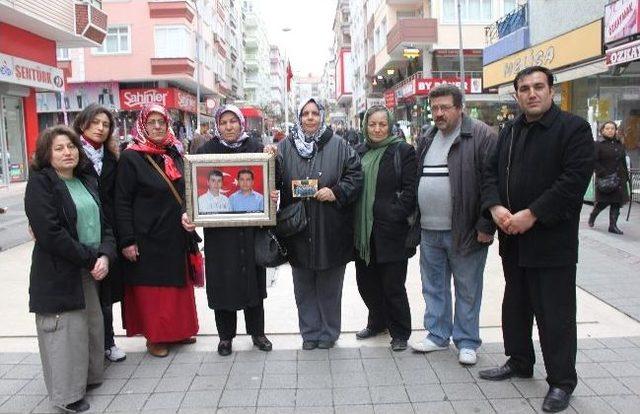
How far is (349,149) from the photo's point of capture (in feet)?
15.0

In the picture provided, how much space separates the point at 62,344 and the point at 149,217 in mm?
1146

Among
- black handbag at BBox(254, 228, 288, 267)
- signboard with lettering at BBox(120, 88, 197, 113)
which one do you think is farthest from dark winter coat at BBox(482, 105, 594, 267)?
signboard with lettering at BBox(120, 88, 197, 113)

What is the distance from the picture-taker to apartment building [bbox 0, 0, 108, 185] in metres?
16.7

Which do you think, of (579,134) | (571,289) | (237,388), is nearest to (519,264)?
(571,289)

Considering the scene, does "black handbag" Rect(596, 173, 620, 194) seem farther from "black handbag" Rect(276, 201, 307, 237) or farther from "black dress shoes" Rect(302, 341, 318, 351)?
"black handbag" Rect(276, 201, 307, 237)

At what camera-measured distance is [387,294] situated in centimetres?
470

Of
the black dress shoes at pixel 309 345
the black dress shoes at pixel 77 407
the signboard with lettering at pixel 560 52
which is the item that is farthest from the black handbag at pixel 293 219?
the signboard with lettering at pixel 560 52

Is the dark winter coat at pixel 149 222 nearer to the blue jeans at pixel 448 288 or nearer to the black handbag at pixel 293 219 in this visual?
the black handbag at pixel 293 219

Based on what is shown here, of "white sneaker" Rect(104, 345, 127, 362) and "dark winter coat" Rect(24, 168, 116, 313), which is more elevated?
"dark winter coat" Rect(24, 168, 116, 313)

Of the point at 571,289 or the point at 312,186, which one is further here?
the point at 312,186

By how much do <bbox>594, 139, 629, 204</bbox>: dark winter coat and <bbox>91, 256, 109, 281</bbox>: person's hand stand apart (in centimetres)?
845

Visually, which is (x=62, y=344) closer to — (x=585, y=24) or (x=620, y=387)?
(x=620, y=387)

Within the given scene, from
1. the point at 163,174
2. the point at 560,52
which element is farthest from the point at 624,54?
the point at 163,174

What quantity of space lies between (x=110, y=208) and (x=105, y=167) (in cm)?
32
